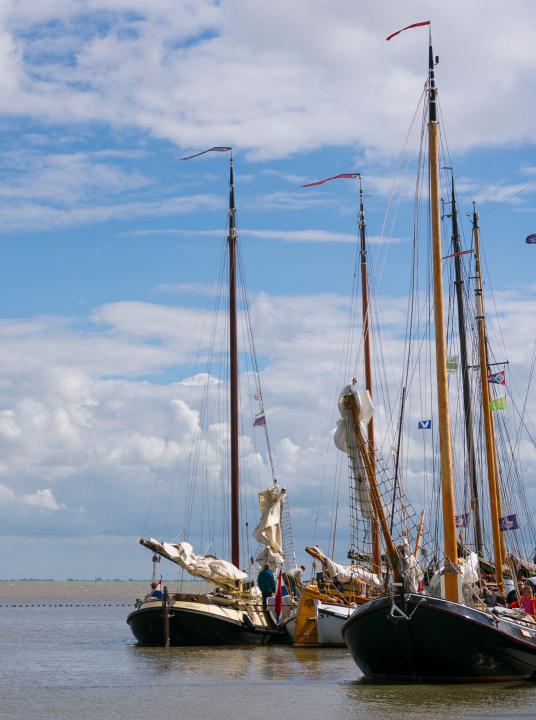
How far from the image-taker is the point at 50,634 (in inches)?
2186

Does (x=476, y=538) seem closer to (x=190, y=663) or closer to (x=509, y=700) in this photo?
(x=190, y=663)

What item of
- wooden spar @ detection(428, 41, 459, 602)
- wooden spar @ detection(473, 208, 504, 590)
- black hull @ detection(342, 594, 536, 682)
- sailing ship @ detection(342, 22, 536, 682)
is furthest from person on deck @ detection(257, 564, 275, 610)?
wooden spar @ detection(428, 41, 459, 602)

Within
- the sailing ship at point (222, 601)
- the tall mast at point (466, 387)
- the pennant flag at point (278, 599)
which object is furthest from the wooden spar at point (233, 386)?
the tall mast at point (466, 387)

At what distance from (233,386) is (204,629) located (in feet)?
39.9

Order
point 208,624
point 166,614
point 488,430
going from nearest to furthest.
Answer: point 208,624
point 166,614
point 488,430

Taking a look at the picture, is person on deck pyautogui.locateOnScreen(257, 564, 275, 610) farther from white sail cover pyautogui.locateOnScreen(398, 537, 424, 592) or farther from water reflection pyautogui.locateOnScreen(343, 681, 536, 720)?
water reflection pyautogui.locateOnScreen(343, 681, 536, 720)

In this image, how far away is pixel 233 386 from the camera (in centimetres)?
4747

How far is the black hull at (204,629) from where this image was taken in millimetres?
38219

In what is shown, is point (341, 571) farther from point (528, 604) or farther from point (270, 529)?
point (528, 604)

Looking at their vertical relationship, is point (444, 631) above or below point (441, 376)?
below

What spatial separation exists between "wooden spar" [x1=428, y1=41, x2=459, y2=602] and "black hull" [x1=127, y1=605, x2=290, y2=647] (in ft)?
46.6

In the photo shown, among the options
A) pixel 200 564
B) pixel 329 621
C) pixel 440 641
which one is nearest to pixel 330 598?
pixel 329 621

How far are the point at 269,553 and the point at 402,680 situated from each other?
18613 mm

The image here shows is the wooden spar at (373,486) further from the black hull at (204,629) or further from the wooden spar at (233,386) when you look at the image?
the wooden spar at (233,386)
